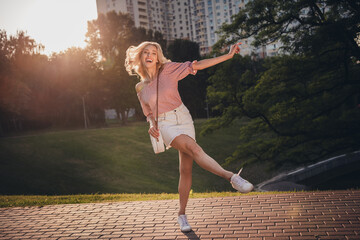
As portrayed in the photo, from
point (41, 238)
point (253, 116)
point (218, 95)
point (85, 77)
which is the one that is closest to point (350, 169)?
point (253, 116)

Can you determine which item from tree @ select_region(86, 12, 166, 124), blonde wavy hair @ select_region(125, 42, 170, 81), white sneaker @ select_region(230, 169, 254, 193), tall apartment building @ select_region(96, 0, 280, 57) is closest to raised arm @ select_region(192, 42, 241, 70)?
blonde wavy hair @ select_region(125, 42, 170, 81)

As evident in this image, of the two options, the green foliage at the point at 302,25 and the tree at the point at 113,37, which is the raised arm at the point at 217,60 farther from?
the tree at the point at 113,37

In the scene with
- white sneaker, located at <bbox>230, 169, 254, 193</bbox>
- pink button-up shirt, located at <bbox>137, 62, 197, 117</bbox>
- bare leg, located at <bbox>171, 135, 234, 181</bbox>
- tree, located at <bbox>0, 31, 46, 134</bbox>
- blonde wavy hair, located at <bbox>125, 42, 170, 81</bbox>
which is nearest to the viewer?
Result: white sneaker, located at <bbox>230, 169, 254, 193</bbox>

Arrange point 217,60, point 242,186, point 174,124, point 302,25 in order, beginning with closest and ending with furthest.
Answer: point 242,186 → point 217,60 → point 174,124 → point 302,25

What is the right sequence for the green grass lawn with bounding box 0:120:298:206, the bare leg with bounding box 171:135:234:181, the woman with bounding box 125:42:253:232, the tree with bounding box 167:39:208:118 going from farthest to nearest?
the tree with bounding box 167:39:208:118 → the green grass lawn with bounding box 0:120:298:206 → the woman with bounding box 125:42:253:232 → the bare leg with bounding box 171:135:234:181

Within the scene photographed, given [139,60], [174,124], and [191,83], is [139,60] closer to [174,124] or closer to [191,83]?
[174,124]

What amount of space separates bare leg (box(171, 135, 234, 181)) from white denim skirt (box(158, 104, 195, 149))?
56 mm

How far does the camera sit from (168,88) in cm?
371

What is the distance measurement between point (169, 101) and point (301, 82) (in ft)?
39.2

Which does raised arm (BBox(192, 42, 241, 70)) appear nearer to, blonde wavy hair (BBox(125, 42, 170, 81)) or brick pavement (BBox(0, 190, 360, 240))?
blonde wavy hair (BBox(125, 42, 170, 81))

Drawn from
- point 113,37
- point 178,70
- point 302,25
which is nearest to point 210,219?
point 178,70

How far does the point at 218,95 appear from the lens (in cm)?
1631

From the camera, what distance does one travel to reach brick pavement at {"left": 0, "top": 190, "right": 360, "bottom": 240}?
372cm

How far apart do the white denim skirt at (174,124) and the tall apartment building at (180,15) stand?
8131 cm
